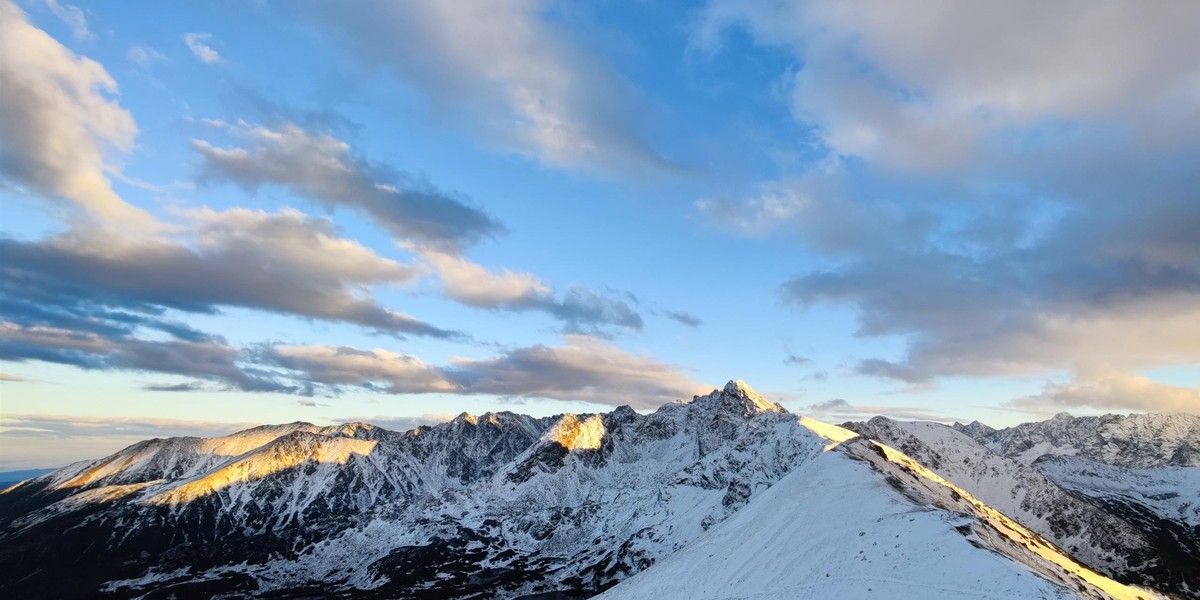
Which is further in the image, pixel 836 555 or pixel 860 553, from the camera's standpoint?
pixel 836 555

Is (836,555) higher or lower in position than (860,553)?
lower

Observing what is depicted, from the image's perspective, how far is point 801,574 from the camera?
85875mm

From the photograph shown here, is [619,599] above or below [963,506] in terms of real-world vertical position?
below

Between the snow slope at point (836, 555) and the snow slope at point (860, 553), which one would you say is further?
the snow slope at point (860, 553)

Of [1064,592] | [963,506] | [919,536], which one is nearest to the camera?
[1064,592]

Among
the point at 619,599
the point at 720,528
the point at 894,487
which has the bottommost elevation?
the point at 619,599

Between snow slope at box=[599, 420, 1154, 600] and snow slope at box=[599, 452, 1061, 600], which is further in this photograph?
snow slope at box=[599, 420, 1154, 600]

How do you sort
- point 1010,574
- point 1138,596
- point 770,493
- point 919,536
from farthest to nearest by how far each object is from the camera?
point 770,493 → point 1138,596 → point 919,536 → point 1010,574

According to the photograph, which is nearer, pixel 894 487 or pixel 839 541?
pixel 839 541

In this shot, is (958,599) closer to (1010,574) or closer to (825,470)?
(1010,574)

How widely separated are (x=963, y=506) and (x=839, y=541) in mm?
53352

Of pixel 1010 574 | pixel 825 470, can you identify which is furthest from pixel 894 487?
pixel 1010 574

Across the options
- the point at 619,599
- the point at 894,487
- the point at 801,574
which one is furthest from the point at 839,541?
the point at 619,599

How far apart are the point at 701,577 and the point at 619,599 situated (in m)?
17.0
